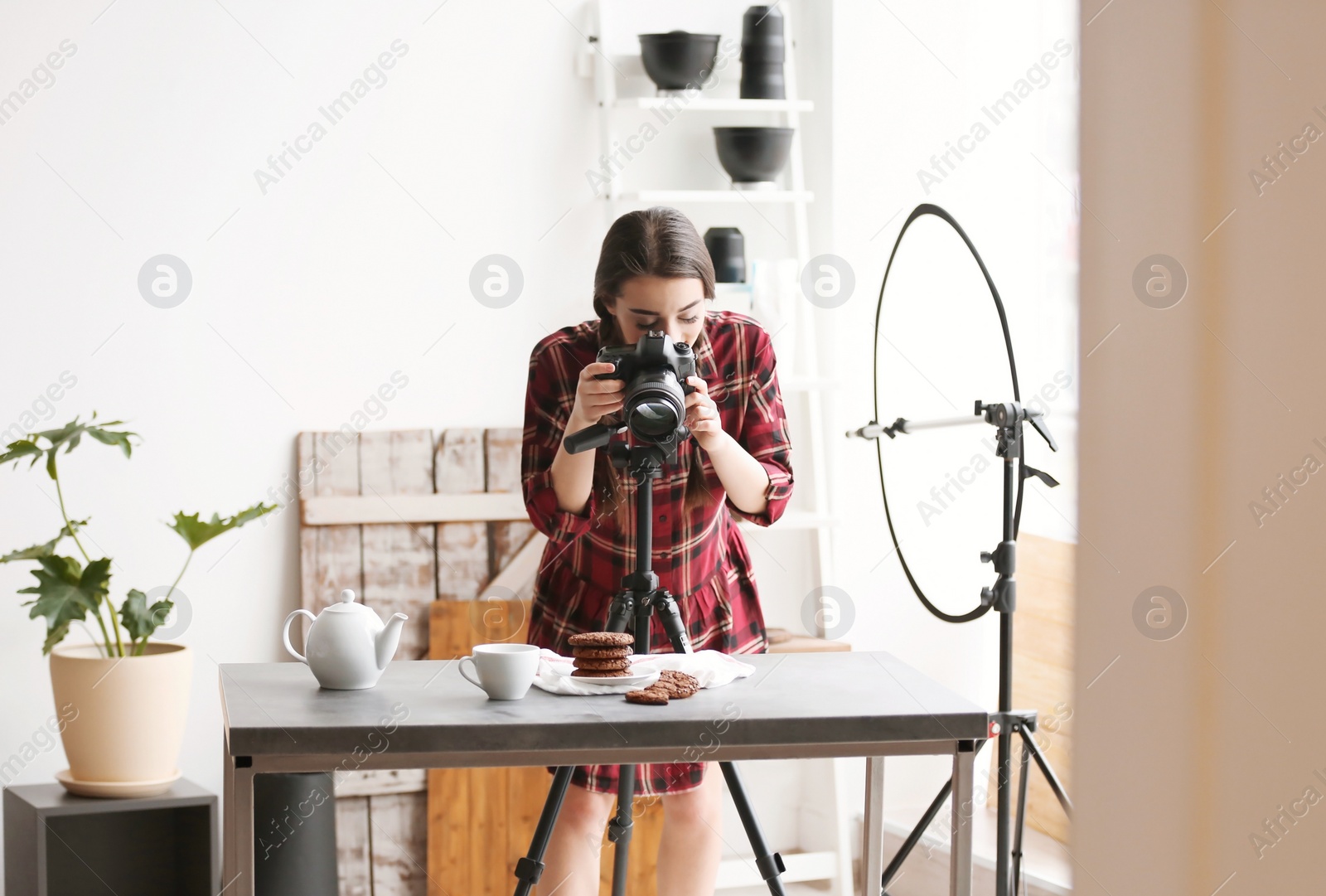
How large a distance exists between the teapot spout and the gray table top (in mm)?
43

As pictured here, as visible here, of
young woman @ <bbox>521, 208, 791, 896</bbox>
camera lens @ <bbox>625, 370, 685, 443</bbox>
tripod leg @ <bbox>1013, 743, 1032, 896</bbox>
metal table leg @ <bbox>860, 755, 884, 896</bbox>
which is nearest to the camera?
camera lens @ <bbox>625, 370, 685, 443</bbox>

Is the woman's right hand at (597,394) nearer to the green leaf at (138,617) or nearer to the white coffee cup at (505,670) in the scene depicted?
the white coffee cup at (505,670)

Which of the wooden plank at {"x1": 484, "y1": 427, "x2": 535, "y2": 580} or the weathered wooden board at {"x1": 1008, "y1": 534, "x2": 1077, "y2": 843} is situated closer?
the weathered wooden board at {"x1": 1008, "y1": 534, "x2": 1077, "y2": 843}

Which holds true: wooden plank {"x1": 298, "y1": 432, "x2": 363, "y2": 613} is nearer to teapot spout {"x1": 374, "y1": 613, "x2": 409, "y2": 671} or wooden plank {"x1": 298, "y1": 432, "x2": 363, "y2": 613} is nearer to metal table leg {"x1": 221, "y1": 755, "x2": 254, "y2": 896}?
teapot spout {"x1": 374, "y1": 613, "x2": 409, "y2": 671}

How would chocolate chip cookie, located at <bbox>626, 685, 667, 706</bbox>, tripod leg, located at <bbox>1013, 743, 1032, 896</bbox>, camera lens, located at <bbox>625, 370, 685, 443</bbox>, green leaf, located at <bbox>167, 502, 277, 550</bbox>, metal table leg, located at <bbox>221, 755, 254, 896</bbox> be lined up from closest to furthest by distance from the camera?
metal table leg, located at <bbox>221, 755, 254, 896</bbox>
chocolate chip cookie, located at <bbox>626, 685, 667, 706</bbox>
camera lens, located at <bbox>625, 370, 685, 443</bbox>
tripod leg, located at <bbox>1013, 743, 1032, 896</bbox>
green leaf, located at <bbox>167, 502, 277, 550</bbox>

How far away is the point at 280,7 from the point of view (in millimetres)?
2895

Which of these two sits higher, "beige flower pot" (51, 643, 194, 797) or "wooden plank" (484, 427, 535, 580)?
"wooden plank" (484, 427, 535, 580)

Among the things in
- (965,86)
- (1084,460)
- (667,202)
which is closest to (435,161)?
(667,202)

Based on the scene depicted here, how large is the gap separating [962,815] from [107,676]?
1753mm

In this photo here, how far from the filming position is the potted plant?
2.47 metres

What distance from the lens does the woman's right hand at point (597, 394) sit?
5.81 feet

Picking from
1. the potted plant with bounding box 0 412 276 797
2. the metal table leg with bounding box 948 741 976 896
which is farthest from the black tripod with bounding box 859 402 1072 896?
the potted plant with bounding box 0 412 276 797

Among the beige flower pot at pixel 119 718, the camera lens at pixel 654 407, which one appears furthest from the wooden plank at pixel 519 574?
the camera lens at pixel 654 407

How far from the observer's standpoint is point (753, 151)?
3.02 m
